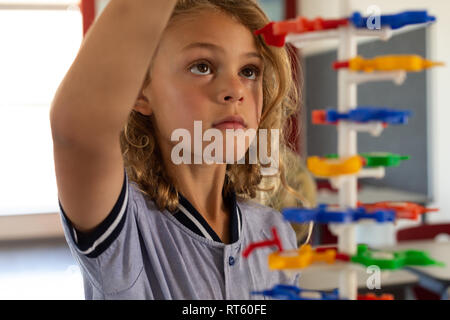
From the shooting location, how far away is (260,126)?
0.71m

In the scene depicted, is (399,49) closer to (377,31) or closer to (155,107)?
(155,107)

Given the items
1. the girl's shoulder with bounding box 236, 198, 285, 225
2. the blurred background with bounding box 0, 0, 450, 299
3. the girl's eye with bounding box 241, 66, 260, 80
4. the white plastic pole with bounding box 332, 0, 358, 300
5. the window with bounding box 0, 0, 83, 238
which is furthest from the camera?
the window with bounding box 0, 0, 83, 238

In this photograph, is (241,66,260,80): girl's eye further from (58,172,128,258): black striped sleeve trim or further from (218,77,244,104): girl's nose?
(58,172,128,258): black striped sleeve trim

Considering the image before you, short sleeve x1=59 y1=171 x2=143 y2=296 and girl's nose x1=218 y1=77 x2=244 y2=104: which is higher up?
girl's nose x1=218 y1=77 x2=244 y2=104

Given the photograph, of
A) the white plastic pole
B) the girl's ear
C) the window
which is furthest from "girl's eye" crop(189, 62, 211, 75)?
the window

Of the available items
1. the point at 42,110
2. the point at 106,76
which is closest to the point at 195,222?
the point at 106,76

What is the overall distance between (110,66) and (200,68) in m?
0.21

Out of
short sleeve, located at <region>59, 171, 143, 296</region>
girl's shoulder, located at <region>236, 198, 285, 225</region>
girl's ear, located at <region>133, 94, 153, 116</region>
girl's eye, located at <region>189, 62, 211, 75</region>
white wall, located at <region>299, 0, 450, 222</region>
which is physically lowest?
short sleeve, located at <region>59, 171, 143, 296</region>

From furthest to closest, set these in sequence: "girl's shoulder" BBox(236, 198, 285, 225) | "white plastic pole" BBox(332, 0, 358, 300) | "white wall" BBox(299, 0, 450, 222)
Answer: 1. "white wall" BBox(299, 0, 450, 222)
2. "girl's shoulder" BBox(236, 198, 285, 225)
3. "white plastic pole" BBox(332, 0, 358, 300)

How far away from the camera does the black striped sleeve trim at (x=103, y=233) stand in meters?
0.47

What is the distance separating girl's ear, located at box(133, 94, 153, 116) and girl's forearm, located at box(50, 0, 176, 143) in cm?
28

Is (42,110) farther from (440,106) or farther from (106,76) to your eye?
(106,76)

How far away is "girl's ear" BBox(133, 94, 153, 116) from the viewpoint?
0.64m
